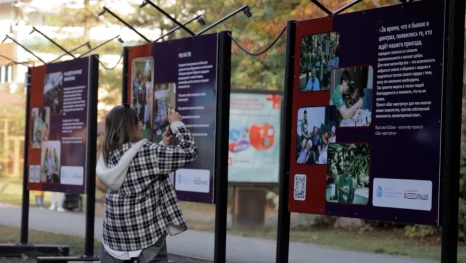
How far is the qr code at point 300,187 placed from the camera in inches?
365

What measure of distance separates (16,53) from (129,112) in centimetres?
3317

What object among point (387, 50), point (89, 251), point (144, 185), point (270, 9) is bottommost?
point (89, 251)

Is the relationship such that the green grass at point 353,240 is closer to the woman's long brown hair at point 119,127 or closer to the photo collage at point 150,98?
the photo collage at point 150,98

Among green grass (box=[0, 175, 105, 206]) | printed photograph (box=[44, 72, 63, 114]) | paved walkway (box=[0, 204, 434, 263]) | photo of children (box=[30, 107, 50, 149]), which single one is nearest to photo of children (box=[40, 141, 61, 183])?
photo of children (box=[30, 107, 50, 149])

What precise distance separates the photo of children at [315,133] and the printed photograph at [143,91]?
114 inches

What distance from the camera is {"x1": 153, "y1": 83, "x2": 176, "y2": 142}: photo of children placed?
1152cm

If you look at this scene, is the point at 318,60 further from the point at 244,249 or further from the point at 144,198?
the point at 244,249

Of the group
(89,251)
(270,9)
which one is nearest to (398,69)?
(89,251)

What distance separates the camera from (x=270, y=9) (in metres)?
25.9

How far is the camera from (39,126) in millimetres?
15328

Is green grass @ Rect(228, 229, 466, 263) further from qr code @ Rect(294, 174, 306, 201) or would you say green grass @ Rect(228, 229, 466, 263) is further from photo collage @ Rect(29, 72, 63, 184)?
qr code @ Rect(294, 174, 306, 201)

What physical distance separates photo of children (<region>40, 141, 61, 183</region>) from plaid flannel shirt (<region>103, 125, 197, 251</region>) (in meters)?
6.93

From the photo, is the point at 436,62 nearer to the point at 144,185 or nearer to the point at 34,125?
the point at 144,185

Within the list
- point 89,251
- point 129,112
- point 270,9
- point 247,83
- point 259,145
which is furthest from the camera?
point 247,83
